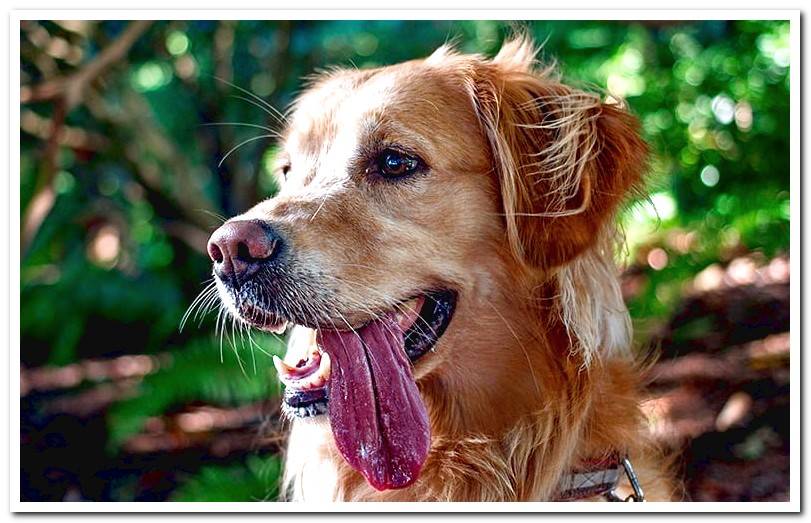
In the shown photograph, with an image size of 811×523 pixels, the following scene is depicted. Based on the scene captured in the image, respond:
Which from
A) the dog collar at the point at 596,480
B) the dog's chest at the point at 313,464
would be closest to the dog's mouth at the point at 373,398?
the dog's chest at the point at 313,464

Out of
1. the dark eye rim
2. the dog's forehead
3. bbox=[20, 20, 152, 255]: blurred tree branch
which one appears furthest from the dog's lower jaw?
bbox=[20, 20, 152, 255]: blurred tree branch

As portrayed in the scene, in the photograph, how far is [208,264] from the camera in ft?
16.4

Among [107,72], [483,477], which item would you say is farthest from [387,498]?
[107,72]

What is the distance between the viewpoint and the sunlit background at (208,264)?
4246mm

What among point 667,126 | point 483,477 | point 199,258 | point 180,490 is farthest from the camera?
point 199,258

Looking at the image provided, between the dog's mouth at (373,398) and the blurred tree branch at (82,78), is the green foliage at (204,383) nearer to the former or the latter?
the blurred tree branch at (82,78)

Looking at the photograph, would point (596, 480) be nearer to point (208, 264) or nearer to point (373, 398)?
point (373, 398)

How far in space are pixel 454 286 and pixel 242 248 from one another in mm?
578

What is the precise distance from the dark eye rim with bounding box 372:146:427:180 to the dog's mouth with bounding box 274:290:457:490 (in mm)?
342

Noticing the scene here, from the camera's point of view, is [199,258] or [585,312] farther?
[199,258]

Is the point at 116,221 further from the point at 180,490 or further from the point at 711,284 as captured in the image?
the point at 711,284

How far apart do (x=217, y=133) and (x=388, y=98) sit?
3215 millimetres

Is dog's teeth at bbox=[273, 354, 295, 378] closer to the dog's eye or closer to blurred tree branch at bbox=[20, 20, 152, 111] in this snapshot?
the dog's eye

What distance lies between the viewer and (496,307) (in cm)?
238
